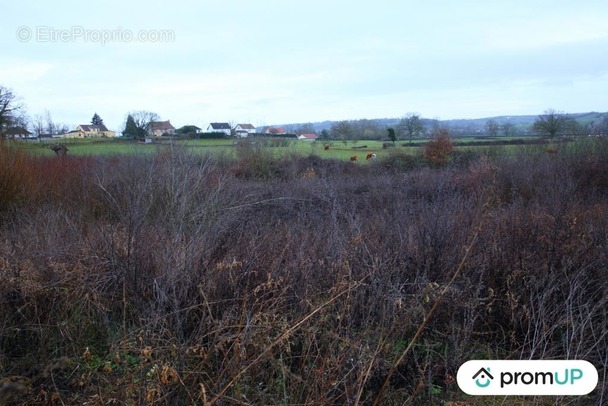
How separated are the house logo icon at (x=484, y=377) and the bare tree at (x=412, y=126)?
122 ft

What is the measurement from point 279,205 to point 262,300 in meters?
11.1

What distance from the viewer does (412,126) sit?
39719 mm

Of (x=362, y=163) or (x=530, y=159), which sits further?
(x=362, y=163)

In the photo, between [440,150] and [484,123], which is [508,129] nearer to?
[484,123]

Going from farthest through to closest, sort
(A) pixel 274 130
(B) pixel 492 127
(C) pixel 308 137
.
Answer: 1. (C) pixel 308 137
2. (B) pixel 492 127
3. (A) pixel 274 130

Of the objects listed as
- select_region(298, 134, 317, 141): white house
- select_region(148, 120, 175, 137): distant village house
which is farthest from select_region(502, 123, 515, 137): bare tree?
select_region(148, 120, 175, 137): distant village house

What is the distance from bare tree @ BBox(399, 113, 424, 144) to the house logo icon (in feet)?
122

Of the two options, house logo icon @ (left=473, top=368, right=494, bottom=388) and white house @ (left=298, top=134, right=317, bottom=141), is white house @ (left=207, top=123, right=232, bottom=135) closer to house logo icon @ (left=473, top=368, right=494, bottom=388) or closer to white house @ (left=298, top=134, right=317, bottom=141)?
white house @ (left=298, top=134, right=317, bottom=141)

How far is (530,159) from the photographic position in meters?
21.9

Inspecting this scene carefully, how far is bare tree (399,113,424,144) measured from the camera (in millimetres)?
39219

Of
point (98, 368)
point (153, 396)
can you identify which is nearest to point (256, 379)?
point (153, 396)

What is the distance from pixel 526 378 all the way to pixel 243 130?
90.7 feet

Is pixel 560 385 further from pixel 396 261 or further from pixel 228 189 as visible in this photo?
pixel 228 189

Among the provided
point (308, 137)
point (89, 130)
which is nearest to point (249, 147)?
point (308, 137)
